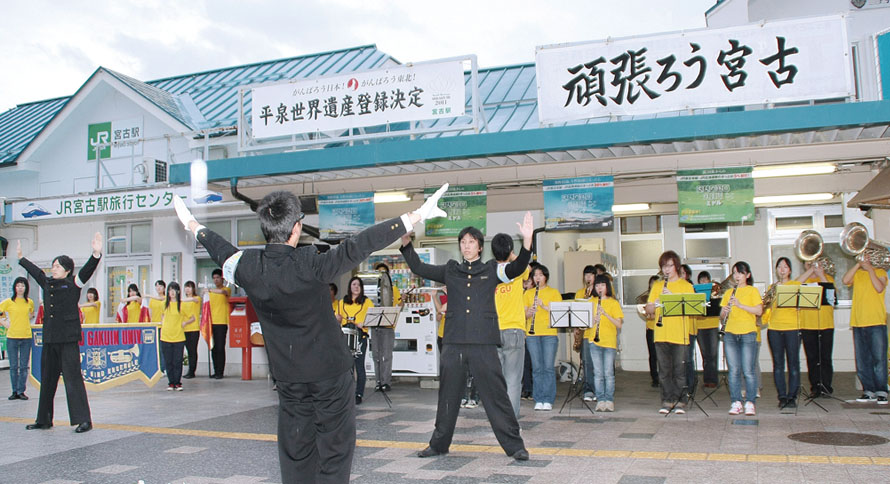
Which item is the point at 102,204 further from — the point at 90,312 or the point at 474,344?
the point at 474,344

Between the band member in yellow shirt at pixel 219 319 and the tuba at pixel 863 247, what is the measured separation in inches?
434

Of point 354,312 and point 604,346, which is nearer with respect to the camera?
point 604,346

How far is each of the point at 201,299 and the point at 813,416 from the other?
36.3ft

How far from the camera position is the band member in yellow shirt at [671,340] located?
9.03m

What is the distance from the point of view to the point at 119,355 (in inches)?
465

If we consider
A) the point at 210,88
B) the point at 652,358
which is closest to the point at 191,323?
the point at 652,358

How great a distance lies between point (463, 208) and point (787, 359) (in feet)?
16.3

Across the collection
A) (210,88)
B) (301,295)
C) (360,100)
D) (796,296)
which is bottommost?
(796,296)

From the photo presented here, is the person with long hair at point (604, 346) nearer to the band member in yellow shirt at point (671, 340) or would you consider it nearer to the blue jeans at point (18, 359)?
the band member in yellow shirt at point (671, 340)

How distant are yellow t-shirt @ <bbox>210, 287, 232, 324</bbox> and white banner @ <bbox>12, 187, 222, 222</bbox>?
1894 mm

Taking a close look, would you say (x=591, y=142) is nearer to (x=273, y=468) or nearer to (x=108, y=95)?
(x=273, y=468)

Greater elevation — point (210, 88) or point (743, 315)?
point (210, 88)

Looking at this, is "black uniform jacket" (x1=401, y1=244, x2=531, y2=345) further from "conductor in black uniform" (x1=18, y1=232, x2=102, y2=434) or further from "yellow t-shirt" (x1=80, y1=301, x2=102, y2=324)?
"yellow t-shirt" (x1=80, y1=301, x2=102, y2=324)

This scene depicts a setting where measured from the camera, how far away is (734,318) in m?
8.73
